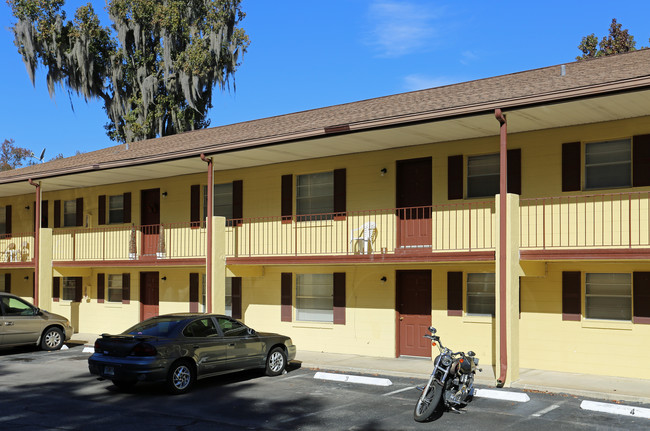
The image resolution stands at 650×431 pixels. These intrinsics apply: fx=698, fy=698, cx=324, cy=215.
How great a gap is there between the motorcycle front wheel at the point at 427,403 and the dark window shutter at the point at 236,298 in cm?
1102

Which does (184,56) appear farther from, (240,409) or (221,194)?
(240,409)

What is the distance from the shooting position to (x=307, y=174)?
19.5 meters

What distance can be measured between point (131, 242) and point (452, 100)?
→ 37.9 ft

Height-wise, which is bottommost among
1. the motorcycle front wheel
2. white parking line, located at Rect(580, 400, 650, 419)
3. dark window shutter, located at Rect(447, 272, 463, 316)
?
white parking line, located at Rect(580, 400, 650, 419)

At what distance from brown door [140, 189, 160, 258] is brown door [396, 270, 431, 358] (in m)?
8.94

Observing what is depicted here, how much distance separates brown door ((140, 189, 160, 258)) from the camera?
22.8 metres

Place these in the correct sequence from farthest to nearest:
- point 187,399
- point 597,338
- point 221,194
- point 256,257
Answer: point 221,194 → point 256,257 → point 597,338 → point 187,399

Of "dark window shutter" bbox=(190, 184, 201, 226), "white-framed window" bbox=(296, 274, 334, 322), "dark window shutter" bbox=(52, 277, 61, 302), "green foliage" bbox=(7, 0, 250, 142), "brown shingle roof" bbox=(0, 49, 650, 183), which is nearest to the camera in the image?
"brown shingle roof" bbox=(0, 49, 650, 183)

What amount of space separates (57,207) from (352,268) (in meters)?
13.3

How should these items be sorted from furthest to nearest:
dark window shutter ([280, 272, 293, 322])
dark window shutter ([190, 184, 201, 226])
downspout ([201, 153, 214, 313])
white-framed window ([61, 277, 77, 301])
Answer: white-framed window ([61, 277, 77, 301]) → dark window shutter ([190, 184, 201, 226]) → dark window shutter ([280, 272, 293, 322]) → downspout ([201, 153, 214, 313])

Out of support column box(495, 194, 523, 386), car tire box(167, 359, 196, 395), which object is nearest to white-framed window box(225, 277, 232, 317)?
car tire box(167, 359, 196, 395)

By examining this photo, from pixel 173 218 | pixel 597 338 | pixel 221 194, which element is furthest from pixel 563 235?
pixel 173 218

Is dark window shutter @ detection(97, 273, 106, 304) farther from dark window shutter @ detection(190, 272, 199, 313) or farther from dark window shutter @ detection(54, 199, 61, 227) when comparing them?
dark window shutter @ detection(190, 272, 199, 313)

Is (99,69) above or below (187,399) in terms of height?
above
